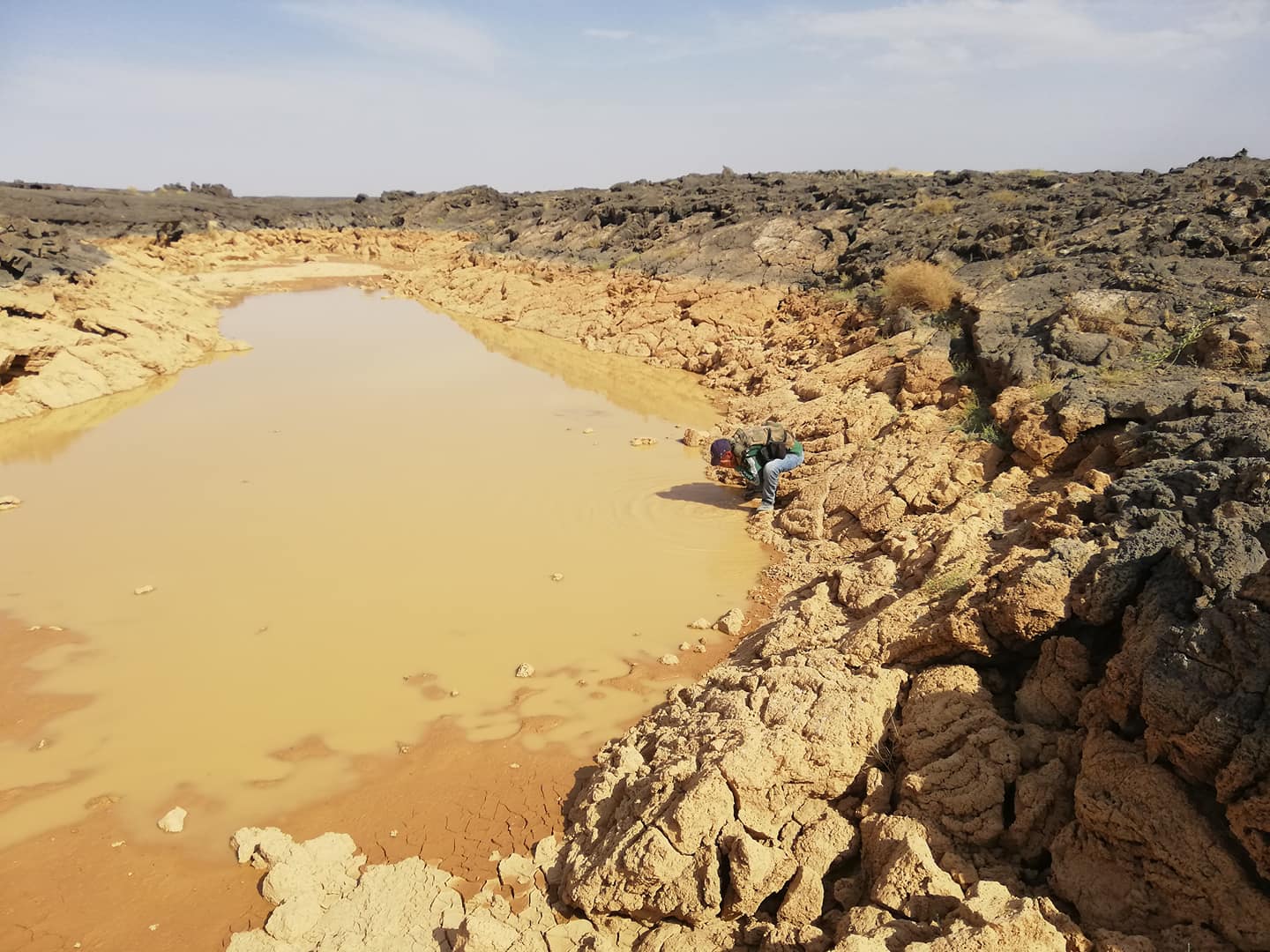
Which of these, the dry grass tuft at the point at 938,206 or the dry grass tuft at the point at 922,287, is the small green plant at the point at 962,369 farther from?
the dry grass tuft at the point at 938,206

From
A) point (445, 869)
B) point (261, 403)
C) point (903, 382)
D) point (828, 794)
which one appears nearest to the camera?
point (828, 794)

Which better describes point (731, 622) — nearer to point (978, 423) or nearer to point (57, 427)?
point (978, 423)

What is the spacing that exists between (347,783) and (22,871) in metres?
1.49

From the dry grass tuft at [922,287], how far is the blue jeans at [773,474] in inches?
188

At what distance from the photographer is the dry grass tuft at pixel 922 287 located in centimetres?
1114

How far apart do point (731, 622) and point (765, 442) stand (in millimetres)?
2548

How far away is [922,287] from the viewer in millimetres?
11352

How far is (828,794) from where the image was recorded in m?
3.46

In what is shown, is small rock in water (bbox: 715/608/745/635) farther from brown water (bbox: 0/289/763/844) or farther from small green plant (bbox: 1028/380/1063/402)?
small green plant (bbox: 1028/380/1063/402)

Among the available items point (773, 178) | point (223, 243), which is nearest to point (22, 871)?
point (773, 178)

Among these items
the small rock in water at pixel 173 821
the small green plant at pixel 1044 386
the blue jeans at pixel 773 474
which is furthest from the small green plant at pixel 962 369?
the small rock in water at pixel 173 821

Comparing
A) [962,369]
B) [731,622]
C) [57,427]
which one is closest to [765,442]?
[731,622]

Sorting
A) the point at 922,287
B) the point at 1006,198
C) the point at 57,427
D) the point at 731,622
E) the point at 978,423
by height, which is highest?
the point at 1006,198

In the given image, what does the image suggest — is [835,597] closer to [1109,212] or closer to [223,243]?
[1109,212]
